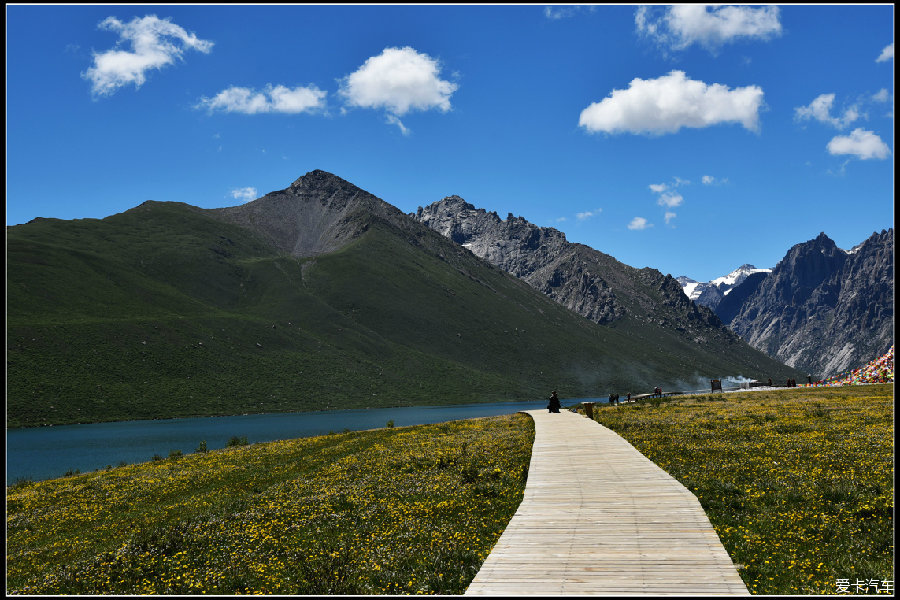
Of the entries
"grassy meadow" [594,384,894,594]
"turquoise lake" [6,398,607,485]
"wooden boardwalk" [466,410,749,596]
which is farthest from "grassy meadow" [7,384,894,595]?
"turquoise lake" [6,398,607,485]

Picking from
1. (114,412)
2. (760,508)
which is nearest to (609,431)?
(760,508)

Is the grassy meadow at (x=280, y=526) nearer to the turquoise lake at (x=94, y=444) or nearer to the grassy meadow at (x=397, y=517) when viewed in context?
the grassy meadow at (x=397, y=517)

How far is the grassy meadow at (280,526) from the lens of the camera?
14.0 meters

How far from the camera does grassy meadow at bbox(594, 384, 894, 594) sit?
1238 centimetres

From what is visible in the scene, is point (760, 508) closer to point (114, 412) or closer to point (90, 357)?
point (114, 412)

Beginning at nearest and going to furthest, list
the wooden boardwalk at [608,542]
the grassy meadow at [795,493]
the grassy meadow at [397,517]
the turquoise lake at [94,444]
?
1. the wooden boardwalk at [608,542]
2. the grassy meadow at [795,493]
3. the grassy meadow at [397,517]
4. the turquoise lake at [94,444]

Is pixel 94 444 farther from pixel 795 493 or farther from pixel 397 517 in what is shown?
pixel 795 493

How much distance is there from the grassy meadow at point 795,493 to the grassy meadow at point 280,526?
20.0 feet

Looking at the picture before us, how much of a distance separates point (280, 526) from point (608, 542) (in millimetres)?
10433

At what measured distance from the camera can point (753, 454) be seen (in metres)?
25.1

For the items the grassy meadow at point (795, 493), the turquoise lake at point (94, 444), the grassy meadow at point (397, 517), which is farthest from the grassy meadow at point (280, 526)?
the turquoise lake at point (94, 444)

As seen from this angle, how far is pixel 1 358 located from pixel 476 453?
2228cm

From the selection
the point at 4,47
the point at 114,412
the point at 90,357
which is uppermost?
the point at 4,47

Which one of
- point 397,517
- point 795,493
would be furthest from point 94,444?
point 795,493
